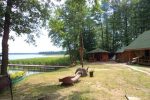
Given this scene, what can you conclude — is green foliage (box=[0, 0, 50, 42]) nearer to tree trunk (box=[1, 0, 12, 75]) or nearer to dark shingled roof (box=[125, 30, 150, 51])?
tree trunk (box=[1, 0, 12, 75])

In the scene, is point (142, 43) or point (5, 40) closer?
point (5, 40)

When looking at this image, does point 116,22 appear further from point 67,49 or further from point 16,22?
point 16,22

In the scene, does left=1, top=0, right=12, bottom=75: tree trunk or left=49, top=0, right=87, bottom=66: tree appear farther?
left=49, top=0, right=87, bottom=66: tree

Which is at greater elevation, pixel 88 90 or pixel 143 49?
pixel 143 49

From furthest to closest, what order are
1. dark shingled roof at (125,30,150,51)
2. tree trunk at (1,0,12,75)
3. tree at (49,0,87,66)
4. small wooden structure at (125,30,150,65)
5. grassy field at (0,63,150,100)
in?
tree at (49,0,87,66), dark shingled roof at (125,30,150,51), small wooden structure at (125,30,150,65), tree trunk at (1,0,12,75), grassy field at (0,63,150,100)

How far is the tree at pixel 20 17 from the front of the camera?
18719 mm

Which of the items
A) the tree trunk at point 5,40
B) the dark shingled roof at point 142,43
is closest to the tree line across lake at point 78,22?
the tree trunk at point 5,40

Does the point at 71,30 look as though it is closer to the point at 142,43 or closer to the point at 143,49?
the point at 142,43

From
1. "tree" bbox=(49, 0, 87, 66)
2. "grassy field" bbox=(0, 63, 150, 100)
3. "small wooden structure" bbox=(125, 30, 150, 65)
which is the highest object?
"tree" bbox=(49, 0, 87, 66)

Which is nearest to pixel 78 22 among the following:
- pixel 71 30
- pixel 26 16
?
pixel 71 30

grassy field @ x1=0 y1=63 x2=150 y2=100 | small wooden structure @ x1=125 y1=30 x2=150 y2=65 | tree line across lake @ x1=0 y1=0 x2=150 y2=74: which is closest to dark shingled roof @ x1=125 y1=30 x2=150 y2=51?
small wooden structure @ x1=125 y1=30 x2=150 y2=65

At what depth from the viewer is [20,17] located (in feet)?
62.5

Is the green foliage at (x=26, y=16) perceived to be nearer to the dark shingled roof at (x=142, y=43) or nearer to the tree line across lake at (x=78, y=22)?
Result: the tree line across lake at (x=78, y=22)

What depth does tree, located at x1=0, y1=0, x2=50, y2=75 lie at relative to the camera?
61.4 feet
